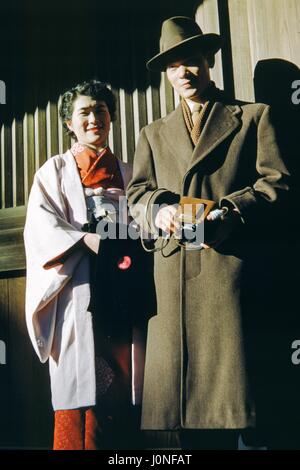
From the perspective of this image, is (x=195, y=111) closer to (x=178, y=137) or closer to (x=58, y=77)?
A: (x=178, y=137)

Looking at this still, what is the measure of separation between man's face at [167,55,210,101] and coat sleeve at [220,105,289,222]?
41cm

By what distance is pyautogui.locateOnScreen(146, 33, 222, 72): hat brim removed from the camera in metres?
3.58

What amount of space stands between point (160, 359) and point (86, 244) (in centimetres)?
79

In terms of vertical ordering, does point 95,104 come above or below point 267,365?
above

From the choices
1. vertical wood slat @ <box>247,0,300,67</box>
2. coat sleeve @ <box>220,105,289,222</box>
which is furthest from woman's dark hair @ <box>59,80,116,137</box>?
coat sleeve @ <box>220,105,289,222</box>

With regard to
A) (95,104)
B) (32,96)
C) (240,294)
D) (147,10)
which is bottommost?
(240,294)

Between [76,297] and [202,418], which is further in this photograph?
[76,297]

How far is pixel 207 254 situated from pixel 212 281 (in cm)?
15

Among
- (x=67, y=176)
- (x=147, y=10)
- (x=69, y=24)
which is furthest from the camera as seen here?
(x=69, y=24)

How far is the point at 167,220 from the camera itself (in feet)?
10.9

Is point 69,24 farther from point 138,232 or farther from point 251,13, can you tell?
point 138,232

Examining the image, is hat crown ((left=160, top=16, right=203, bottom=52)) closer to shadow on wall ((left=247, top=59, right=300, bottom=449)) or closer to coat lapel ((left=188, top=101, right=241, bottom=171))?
coat lapel ((left=188, top=101, right=241, bottom=171))

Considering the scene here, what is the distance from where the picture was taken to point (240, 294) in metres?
3.31

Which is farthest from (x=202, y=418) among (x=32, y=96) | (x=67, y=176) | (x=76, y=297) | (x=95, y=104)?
(x=32, y=96)
